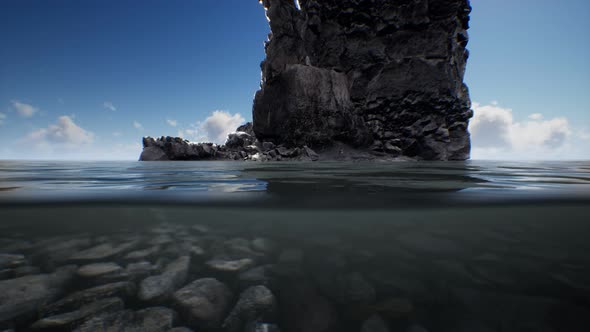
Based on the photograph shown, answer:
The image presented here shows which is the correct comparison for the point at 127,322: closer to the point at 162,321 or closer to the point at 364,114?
the point at 162,321

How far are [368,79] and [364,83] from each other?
0.57 metres

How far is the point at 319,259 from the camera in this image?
52.3 inches

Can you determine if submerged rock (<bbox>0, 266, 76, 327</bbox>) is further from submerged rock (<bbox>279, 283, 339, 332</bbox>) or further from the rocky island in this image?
the rocky island

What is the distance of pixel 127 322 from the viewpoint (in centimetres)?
82

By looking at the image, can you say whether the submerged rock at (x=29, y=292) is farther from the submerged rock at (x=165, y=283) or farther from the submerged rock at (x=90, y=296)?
the submerged rock at (x=165, y=283)

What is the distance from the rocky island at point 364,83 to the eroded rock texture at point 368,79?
9 cm

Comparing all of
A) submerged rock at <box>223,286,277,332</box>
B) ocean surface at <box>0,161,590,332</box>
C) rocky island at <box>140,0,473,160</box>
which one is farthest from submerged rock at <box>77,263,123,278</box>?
rocky island at <box>140,0,473,160</box>

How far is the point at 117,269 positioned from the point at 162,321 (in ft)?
1.81

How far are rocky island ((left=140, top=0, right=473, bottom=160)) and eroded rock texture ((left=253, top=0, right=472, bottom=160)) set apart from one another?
95 millimetres

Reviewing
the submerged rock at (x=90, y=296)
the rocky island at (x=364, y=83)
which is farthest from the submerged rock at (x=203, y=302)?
the rocky island at (x=364, y=83)

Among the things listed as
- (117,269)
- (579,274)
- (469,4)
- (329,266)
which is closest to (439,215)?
(579,274)

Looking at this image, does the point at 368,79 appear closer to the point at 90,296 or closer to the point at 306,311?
the point at 306,311

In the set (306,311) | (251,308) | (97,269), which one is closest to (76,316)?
(97,269)

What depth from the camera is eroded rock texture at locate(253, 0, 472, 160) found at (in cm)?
2436
